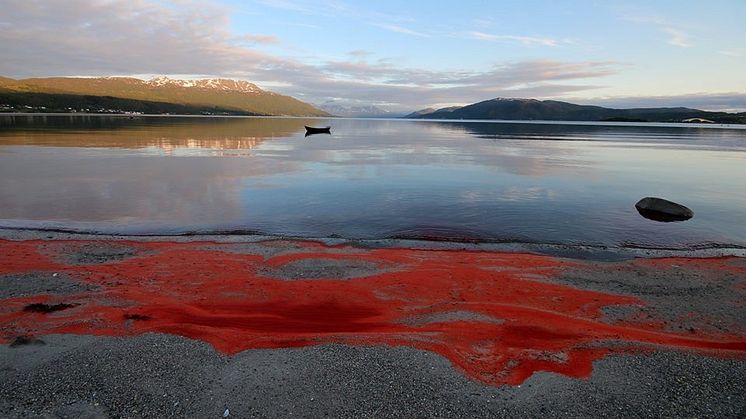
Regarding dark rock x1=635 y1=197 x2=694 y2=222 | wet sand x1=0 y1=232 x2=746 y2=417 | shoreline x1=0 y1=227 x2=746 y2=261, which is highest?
dark rock x1=635 y1=197 x2=694 y2=222

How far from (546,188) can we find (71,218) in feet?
93.4

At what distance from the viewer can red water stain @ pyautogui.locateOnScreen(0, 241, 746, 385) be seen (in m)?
9.01

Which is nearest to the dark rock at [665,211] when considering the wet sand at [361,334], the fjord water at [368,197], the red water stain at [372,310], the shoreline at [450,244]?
the fjord water at [368,197]

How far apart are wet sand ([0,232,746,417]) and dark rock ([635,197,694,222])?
27.4ft

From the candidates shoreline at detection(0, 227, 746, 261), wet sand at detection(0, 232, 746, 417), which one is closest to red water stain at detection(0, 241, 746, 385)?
wet sand at detection(0, 232, 746, 417)

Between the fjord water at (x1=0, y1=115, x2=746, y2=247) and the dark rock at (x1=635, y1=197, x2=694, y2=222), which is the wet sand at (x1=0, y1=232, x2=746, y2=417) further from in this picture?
the dark rock at (x1=635, y1=197, x2=694, y2=222)

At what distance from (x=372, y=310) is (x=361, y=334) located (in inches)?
63.3

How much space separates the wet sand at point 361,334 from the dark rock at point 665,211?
27.4ft

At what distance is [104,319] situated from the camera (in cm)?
986

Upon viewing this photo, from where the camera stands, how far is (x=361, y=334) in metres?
9.48

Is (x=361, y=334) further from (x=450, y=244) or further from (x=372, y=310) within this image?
(x=450, y=244)

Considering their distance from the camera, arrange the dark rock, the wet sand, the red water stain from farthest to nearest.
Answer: the dark rock → the red water stain → the wet sand

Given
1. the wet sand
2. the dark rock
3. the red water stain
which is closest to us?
the wet sand

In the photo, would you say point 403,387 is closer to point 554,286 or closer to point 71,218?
point 554,286
